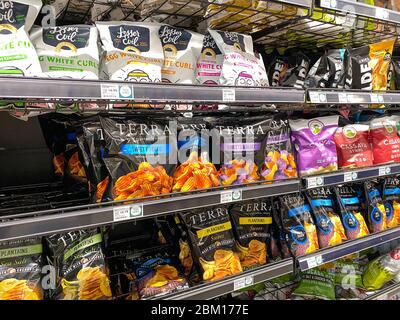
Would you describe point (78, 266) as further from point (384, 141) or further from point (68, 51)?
point (384, 141)

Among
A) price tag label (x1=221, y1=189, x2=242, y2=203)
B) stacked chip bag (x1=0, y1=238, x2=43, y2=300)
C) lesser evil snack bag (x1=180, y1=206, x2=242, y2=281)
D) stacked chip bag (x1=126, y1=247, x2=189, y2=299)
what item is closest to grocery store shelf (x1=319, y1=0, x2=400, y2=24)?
price tag label (x1=221, y1=189, x2=242, y2=203)

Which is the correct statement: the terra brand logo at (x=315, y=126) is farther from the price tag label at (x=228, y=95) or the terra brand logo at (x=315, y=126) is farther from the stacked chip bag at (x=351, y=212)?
the price tag label at (x=228, y=95)

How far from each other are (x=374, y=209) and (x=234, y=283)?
948 mm

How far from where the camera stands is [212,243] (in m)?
1.32

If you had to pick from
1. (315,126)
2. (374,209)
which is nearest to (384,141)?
(374,209)

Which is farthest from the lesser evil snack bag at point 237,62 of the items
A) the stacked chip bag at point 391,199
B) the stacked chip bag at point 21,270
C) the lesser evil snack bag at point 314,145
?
the stacked chip bag at point 391,199

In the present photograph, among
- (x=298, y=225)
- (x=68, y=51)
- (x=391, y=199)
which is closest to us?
(x=68, y=51)

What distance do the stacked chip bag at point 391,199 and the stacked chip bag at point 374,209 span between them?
58 millimetres

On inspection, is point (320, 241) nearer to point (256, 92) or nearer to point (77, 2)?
point (256, 92)

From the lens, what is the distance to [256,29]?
1.55 meters

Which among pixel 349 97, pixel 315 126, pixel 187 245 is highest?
pixel 349 97

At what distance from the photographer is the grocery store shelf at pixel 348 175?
1.46 metres

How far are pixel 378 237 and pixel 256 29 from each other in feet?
3.82
